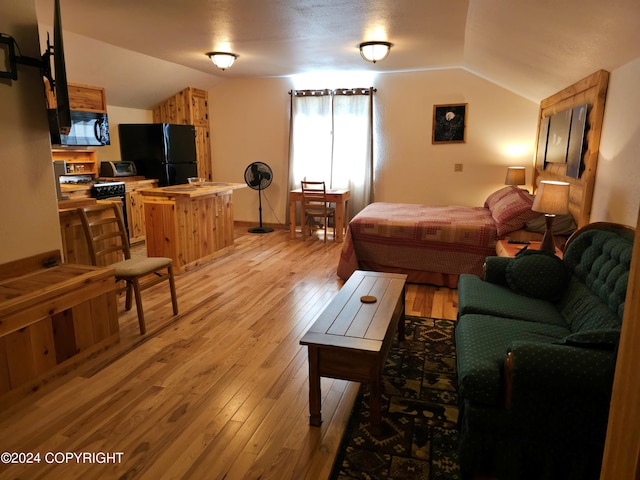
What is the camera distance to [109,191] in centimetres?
537

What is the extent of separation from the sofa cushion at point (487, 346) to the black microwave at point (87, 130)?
15.9 feet

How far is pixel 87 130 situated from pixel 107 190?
2.55ft

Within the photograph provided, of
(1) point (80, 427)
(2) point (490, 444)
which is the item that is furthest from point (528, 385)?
(1) point (80, 427)

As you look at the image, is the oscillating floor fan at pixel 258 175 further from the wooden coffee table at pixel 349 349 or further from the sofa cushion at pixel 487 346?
the sofa cushion at pixel 487 346

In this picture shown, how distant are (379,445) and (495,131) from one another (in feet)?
16.6

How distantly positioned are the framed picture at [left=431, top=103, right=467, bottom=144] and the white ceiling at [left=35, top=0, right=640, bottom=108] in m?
0.54

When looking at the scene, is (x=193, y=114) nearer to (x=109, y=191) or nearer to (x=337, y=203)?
(x=109, y=191)

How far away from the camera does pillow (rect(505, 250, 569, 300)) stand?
258 cm

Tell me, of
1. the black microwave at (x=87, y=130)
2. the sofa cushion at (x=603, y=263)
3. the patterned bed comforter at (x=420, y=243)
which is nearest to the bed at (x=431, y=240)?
the patterned bed comforter at (x=420, y=243)

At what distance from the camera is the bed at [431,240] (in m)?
4.00

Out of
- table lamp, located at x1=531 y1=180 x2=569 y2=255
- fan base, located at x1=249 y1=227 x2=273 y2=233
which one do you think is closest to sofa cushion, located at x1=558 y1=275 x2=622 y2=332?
table lamp, located at x1=531 y1=180 x2=569 y2=255

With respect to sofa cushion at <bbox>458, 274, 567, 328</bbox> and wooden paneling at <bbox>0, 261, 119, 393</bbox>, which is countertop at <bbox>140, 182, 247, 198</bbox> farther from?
sofa cushion at <bbox>458, 274, 567, 328</bbox>

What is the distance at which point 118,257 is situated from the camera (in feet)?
12.6

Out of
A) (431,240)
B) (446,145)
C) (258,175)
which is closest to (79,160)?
(258,175)
